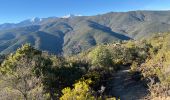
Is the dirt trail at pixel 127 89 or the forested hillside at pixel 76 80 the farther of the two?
the dirt trail at pixel 127 89

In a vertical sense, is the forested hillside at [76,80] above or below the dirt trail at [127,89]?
above

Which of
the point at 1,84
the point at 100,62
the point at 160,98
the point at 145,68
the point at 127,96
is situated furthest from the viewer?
the point at 100,62

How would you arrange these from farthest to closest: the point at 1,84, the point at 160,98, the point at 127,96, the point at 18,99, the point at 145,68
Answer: the point at 145,68 < the point at 127,96 < the point at 160,98 < the point at 1,84 < the point at 18,99

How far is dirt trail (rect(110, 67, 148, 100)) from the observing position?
54.8 metres

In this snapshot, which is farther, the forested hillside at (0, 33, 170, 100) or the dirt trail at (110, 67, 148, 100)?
the dirt trail at (110, 67, 148, 100)

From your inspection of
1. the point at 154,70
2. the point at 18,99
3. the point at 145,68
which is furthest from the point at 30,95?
the point at 145,68

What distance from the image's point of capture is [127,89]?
6006 centimetres

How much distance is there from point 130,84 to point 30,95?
3271 centimetres

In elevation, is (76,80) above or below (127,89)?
above

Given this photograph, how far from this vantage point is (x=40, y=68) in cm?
5394

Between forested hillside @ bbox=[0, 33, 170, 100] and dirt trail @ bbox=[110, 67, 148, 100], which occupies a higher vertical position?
forested hillside @ bbox=[0, 33, 170, 100]

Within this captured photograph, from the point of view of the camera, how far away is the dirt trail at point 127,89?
180 ft

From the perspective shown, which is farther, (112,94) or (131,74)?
(131,74)

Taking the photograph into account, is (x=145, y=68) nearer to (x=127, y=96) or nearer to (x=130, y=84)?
(x=130, y=84)
